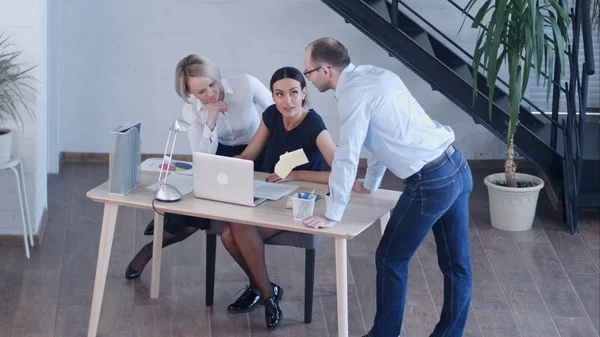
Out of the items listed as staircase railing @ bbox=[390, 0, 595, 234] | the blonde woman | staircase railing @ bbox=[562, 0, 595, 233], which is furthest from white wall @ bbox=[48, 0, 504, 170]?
the blonde woman

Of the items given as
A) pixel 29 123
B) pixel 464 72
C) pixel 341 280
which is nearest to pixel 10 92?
pixel 29 123

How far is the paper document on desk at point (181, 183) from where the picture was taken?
166 inches

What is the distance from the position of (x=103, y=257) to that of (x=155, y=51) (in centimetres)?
259

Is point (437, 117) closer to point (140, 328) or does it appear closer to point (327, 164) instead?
point (327, 164)

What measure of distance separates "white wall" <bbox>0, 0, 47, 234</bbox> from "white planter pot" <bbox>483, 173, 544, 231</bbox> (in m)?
2.61

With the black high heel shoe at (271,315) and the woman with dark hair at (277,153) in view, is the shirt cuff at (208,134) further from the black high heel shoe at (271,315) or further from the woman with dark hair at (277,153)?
the black high heel shoe at (271,315)

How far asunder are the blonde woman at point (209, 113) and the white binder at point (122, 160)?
41cm

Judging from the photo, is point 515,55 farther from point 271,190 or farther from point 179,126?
point 179,126

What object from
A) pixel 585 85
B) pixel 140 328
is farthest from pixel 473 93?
pixel 140 328

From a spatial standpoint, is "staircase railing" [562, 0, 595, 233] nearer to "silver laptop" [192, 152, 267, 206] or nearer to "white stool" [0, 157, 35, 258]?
"silver laptop" [192, 152, 267, 206]

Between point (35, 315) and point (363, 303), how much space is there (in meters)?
1.55

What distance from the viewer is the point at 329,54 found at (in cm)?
378

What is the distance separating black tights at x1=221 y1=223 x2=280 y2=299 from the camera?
4320 mm

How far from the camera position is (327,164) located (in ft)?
15.1
